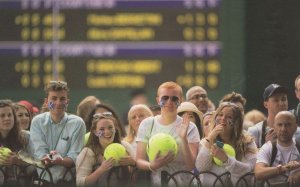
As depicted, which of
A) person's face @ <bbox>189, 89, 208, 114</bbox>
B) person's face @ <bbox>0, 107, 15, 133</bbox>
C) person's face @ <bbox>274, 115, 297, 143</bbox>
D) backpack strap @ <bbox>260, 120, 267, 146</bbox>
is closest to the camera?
person's face @ <bbox>274, 115, 297, 143</bbox>

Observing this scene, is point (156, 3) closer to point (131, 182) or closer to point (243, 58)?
point (243, 58)

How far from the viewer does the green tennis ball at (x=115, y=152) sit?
7.29 m

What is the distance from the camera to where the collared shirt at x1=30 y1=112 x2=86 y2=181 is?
752 centimetres

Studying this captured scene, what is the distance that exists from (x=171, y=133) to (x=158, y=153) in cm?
20

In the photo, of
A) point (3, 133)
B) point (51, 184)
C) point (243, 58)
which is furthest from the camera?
point (243, 58)

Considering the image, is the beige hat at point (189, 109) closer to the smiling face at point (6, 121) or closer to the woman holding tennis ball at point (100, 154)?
the woman holding tennis ball at point (100, 154)

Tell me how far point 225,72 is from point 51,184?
3.98 m

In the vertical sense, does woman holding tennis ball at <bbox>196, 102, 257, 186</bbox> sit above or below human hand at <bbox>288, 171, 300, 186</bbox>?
above

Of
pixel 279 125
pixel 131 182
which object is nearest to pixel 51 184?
pixel 131 182

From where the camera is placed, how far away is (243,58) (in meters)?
10.8

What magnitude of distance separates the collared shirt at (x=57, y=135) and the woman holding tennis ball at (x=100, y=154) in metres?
0.09

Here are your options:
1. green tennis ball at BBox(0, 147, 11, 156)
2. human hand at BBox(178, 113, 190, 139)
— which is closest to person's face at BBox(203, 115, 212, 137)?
human hand at BBox(178, 113, 190, 139)

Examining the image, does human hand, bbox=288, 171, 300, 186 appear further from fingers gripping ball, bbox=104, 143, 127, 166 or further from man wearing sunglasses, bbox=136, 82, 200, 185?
fingers gripping ball, bbox=104, 143, 127, 166

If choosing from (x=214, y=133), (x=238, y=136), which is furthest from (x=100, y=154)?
(x=238, y=136)
